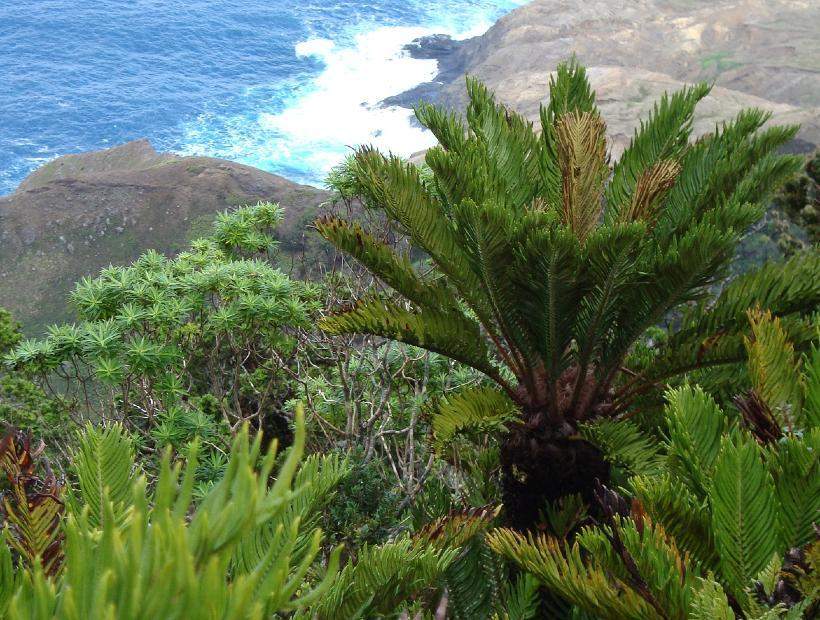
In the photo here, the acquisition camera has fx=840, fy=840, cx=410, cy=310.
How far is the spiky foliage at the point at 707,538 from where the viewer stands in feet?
9.56

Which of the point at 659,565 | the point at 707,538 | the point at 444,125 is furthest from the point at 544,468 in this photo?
the point at 659,565

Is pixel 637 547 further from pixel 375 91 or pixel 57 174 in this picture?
pixel 375 91

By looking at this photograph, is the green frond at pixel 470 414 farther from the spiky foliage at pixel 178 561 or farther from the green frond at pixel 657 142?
the spiky foliage at pixel 178 561

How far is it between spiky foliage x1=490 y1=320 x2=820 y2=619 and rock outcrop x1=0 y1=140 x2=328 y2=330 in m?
23.1

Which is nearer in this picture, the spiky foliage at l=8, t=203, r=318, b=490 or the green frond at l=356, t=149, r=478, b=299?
the green frond at l=356, t=149, r=478, b=299

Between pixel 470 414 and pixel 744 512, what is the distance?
2487 mm

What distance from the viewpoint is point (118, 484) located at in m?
3.04

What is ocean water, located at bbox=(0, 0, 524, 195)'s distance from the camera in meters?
42.8

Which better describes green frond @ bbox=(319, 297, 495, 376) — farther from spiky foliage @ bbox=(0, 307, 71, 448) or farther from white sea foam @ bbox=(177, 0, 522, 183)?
white sea foam @ bbox=(177, 0, 522, 183)

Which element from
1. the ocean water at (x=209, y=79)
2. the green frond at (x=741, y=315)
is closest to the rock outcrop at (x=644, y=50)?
the ocean water at (x=209, y=79)

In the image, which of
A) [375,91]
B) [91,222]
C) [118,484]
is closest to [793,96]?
[375,91]

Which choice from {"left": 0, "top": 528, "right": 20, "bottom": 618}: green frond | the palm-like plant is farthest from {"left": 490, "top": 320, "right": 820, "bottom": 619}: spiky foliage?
{"left": 0, "top": 528, "right": 20, "bottom": 618}: green frond

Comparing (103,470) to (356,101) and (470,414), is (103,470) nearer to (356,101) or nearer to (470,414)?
(470,414)

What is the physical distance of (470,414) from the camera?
5.48m
